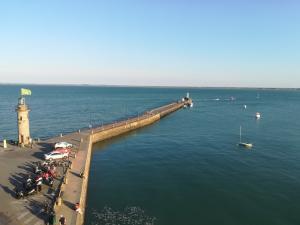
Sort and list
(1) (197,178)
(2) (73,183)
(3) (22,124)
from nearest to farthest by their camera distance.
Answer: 1. (2) (73,183)
2. (1) (197,178)
3. (3) (22,124)

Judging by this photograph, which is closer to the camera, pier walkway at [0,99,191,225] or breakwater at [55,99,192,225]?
pier walkway at [0,99,191,225]

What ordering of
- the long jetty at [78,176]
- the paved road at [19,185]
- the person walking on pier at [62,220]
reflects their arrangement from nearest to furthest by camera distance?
the person walking on pier at [62,220]
the paved road at [19,185]
the long jetty at [78,176]

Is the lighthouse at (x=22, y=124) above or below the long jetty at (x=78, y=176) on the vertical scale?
above

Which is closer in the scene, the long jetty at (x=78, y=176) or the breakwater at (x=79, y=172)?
the long jetty at (x=78, y=176)

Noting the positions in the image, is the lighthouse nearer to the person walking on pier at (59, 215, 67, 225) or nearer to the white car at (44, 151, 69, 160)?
the white car at (44, 151, 69, 160)

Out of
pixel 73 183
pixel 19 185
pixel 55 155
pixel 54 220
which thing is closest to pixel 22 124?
pixel 55 155

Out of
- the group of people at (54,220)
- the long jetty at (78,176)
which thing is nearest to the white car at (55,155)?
the long jetty at (78,176)

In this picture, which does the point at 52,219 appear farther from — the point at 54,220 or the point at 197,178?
the point at 197,178

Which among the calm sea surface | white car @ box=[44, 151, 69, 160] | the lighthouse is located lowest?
the calm sea surface

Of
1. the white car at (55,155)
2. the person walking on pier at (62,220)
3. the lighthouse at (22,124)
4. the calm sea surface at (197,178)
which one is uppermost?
the lighthouse at (22,124)

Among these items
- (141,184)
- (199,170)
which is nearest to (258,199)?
(199,170)

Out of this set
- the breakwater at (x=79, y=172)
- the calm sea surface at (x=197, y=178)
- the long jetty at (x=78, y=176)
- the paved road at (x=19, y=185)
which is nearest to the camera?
the paved road at (x=19, y=185)

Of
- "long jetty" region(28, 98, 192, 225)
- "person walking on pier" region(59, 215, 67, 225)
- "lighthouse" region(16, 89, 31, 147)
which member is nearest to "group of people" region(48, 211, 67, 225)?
"person walking on pier" region(59, 215, 67, 225)

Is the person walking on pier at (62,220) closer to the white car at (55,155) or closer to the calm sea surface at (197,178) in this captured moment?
the calm sea surface at (197,178)
